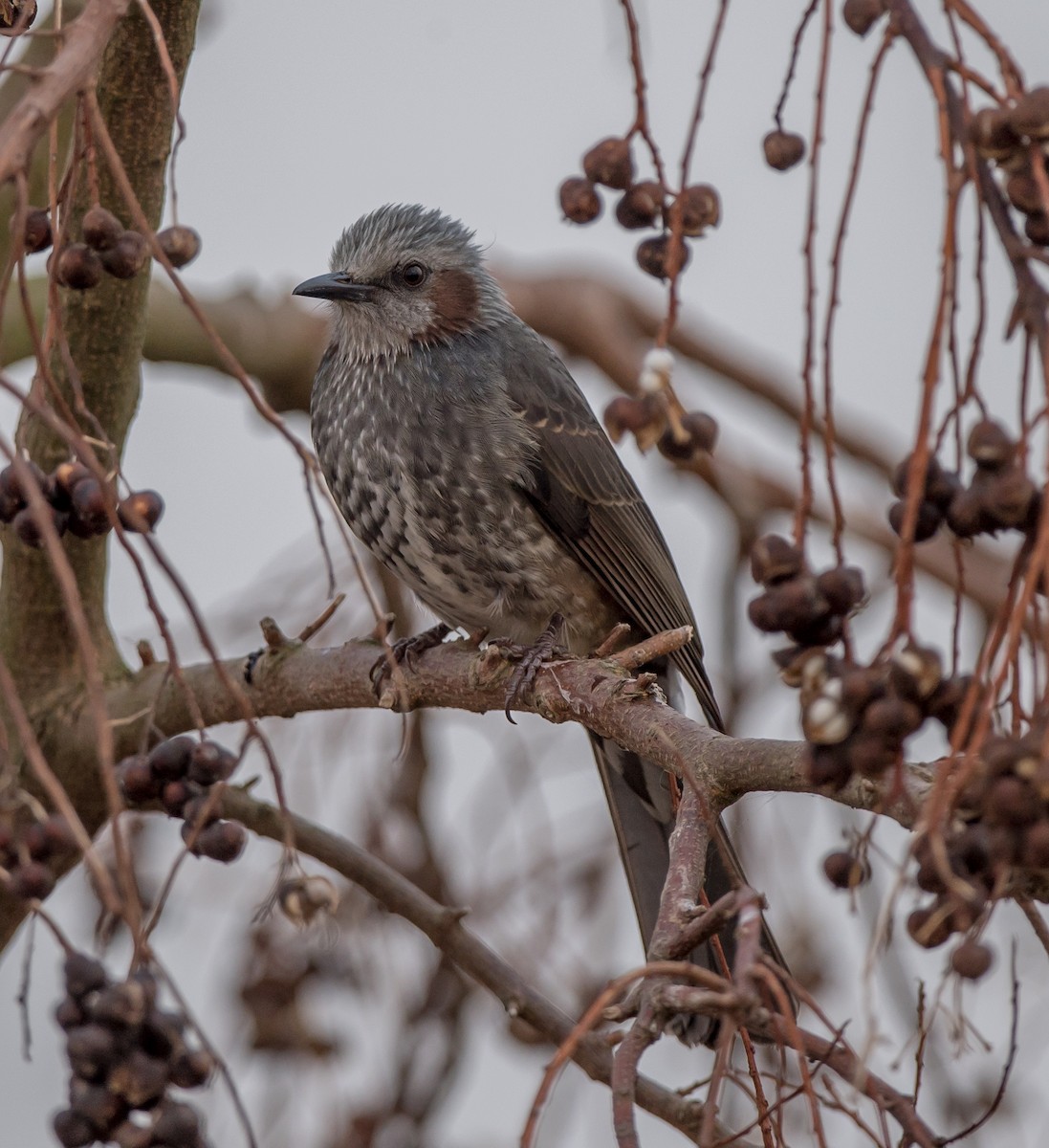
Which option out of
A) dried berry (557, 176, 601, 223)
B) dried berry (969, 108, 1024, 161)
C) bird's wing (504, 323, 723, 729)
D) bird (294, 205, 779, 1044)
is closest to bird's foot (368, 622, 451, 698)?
Result: bird (294, 205, 779, 1044)

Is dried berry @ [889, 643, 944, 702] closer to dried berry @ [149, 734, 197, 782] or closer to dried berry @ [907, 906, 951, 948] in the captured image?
dried berry @ [907, 906, 951, 948]

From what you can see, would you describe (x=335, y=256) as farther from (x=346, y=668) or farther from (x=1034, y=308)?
(x=1034, y=308)

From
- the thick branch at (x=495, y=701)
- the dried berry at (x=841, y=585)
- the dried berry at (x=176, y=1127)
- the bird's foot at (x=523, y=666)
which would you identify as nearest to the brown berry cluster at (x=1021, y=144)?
the dried berry at (x=841, y=585)

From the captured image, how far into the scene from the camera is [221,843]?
6.86 feet

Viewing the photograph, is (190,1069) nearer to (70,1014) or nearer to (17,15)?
(70,1014)

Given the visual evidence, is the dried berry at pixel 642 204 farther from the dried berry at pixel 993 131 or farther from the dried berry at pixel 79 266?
the dried berry at pixel 79 266

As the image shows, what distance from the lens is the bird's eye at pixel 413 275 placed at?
4332 mm

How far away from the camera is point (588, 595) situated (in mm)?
4012

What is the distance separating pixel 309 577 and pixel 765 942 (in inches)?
73.6

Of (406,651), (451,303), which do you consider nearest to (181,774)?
(406,651)

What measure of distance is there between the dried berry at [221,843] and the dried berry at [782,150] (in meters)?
1.14

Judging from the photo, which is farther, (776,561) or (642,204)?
(642,204)

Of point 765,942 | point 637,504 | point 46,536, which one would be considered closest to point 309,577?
point 637,504

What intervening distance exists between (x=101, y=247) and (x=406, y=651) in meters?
1.83
